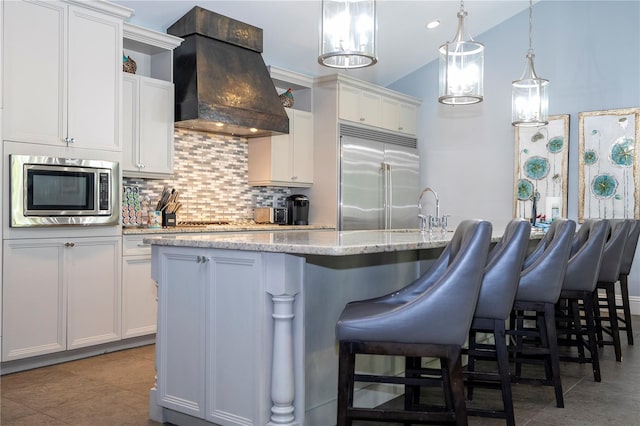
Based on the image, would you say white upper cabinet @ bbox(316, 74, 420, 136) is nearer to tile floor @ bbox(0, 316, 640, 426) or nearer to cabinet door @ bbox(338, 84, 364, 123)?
cabinet door @ bbox(338, 84, 364, 123)

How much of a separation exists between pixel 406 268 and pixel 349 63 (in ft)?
3.85

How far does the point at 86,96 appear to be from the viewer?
3.93 m

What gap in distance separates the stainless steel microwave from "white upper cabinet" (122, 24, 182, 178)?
48 cm

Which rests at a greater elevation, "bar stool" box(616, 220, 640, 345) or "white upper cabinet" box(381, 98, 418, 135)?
"white upper cabinet" box(381, 98, 418, 135)

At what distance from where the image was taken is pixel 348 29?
2855 mm

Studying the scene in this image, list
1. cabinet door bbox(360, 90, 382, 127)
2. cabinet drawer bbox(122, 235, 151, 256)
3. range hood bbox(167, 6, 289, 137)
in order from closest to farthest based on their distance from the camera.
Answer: cabinet drawer bbox(122, 235, 151, 256)
range hood bbox(167, 6, 289, 137)
cabinet door bbox(360, 90, 382, 127)

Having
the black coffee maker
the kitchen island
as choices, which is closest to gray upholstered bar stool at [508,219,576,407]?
the kitchen island

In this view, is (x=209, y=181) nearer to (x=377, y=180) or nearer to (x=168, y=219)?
(x=168, y=219)

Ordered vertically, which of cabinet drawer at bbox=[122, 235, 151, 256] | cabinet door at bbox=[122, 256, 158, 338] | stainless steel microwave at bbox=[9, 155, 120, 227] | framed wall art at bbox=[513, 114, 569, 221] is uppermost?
framed wall art at bbox=[513, 114, 569, 221]

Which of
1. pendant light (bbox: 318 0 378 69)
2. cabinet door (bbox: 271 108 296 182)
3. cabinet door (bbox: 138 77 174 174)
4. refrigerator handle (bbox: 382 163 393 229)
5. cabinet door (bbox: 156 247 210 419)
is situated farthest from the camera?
refrigerator handle (bbox: 382 163 393 229)

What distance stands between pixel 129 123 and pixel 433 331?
3.31 m

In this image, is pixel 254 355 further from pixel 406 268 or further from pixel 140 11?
pixel 140 11

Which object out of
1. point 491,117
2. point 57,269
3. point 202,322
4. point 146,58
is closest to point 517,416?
point 202,322

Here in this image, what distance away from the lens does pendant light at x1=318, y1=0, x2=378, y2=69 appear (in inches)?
112
